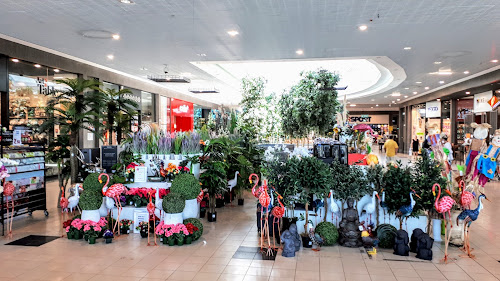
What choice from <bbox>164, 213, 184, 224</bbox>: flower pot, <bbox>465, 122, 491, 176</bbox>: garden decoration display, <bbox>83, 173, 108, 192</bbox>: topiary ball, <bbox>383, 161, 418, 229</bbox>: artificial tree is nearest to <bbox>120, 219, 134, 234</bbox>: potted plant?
<bbox>83, 173, 108, 192</bbox>: topiary ball

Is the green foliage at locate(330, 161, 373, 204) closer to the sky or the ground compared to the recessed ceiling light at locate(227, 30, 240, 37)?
closer to the ground

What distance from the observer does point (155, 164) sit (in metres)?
7.04

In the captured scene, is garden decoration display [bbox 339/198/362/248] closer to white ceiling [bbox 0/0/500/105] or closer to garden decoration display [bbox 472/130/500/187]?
white ceiling [bbox 0/0/500/105]

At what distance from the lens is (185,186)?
596cm

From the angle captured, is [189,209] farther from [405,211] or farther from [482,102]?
[482,102]

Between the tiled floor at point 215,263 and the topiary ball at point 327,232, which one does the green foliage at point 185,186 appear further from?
the topiary ball at point 327,232

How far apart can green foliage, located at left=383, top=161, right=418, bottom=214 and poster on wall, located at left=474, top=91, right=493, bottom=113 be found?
1157 centimetres

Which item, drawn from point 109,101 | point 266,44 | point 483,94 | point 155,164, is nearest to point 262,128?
point 266,44

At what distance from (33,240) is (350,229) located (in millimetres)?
4809

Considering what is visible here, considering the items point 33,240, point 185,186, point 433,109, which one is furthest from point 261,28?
point 433,109

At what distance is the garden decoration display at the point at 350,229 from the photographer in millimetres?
5422

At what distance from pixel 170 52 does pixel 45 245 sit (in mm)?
5856

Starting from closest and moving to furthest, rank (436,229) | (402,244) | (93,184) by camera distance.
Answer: (402,244) → (436,229) → (93,184)

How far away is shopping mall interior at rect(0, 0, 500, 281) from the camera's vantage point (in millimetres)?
4988
